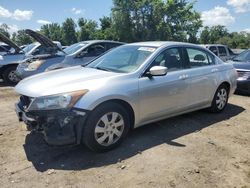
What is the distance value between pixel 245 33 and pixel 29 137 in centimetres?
8560

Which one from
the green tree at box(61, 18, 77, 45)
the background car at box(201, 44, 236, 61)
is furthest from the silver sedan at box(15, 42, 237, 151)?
the green tree at box(61, 18, 77, 45)

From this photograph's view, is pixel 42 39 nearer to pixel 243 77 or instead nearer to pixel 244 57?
pixel 243 77

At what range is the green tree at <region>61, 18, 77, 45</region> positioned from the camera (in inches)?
2763

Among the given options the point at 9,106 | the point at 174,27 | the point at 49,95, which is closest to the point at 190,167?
the point at 49,95

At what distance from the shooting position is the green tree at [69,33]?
70.2m

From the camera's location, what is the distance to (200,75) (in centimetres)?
591

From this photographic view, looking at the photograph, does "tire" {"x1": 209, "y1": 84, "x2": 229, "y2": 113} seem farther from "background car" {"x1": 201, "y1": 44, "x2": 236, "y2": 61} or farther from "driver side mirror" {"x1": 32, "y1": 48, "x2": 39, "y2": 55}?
"background car" {"x1": 201, "y1": 44, "x2": 236, "y2": 61}

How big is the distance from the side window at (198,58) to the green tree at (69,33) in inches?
2586

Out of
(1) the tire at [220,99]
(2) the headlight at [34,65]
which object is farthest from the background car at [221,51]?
(1) the tire at [220,99]

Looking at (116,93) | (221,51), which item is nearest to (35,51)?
(116,93)

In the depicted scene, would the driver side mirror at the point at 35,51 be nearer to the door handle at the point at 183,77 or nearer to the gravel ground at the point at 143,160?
the gravel ground at the point at 143,160

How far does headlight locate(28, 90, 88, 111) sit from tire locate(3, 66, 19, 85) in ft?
25.6

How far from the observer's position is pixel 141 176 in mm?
3854

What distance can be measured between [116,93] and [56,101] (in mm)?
Result: 853
